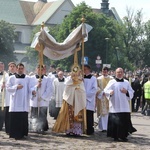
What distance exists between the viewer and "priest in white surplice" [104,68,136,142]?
43.5 ft

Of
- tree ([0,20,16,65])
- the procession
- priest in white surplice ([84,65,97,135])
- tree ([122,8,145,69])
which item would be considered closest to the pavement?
the procession

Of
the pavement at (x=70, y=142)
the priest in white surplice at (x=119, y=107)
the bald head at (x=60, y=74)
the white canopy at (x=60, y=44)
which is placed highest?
the white canopy at (x=60, y=44)

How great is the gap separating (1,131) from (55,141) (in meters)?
2.33

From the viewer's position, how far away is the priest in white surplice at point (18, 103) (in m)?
13.1

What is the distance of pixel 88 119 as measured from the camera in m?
14.4

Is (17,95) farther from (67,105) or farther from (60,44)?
(60,44)

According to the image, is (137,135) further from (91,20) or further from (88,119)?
(91,20)

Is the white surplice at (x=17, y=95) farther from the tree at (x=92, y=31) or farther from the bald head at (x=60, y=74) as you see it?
the tree at (x=92, y=31)

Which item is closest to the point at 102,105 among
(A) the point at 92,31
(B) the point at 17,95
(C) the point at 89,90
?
(C) the point at 89,90

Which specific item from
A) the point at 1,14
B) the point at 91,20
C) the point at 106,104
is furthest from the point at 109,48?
the point at 106,104

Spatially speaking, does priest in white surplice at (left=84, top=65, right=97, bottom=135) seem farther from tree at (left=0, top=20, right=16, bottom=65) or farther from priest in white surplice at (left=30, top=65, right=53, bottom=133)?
tree at (left=0, top=20, right=16, bottom=65)

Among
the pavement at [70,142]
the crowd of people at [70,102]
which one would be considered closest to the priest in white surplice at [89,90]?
the crowd of people at [70,102]

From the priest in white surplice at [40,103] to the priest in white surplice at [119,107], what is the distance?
2146 mm

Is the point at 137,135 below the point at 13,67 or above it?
below
